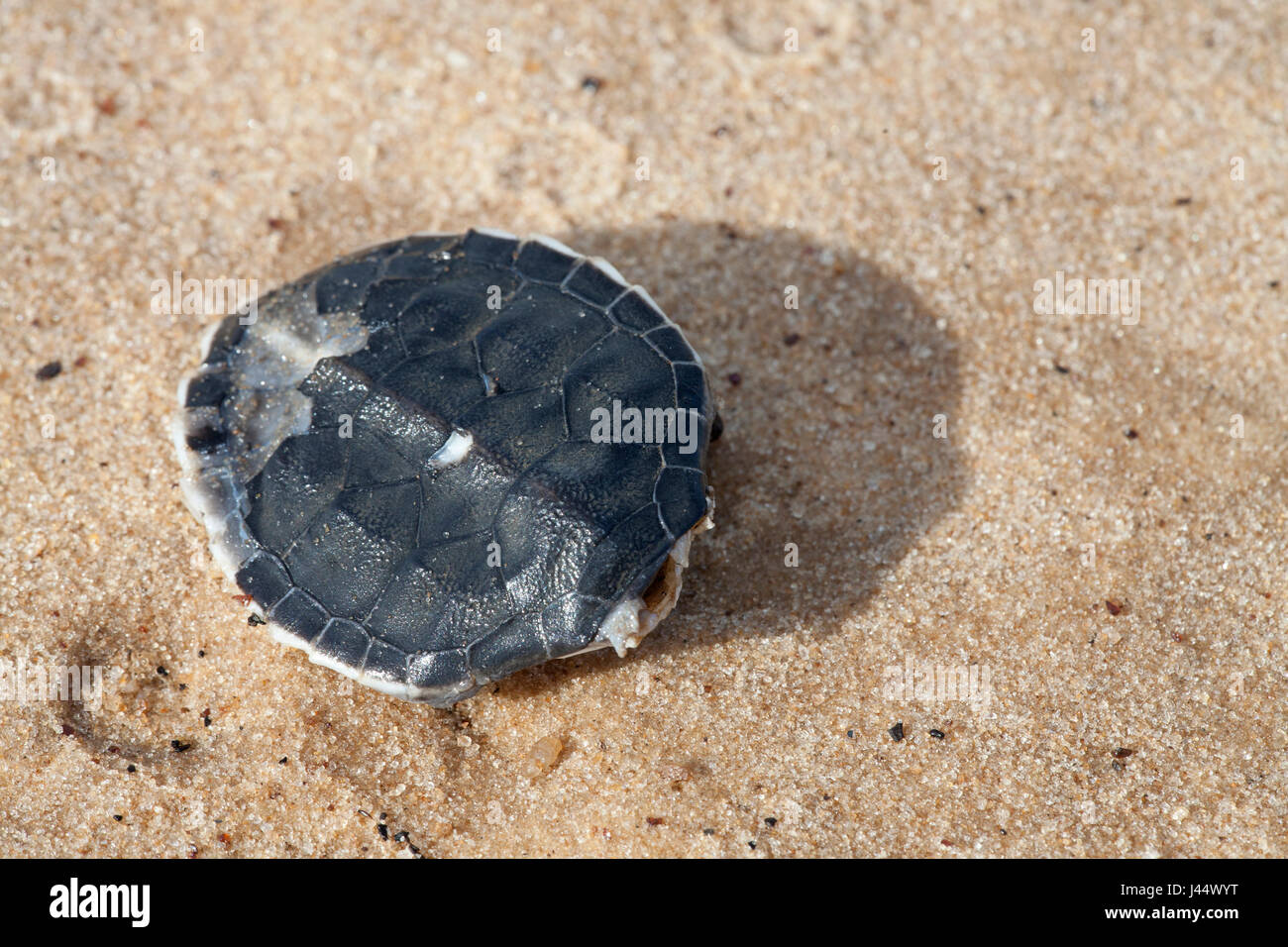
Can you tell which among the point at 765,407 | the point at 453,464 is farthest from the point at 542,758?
the point at 765,407

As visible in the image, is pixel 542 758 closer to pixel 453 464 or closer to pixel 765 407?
pixel 453 464

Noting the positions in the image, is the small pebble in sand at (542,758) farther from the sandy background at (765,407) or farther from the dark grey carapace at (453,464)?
the dark grey carapace at (453,464)

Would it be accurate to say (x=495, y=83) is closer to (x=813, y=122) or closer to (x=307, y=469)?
(x=813, y=122)

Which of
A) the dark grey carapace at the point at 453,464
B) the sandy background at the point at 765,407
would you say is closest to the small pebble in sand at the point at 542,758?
the sandy background at the point at 765,407

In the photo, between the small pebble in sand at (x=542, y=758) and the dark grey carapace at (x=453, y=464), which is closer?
the dark grey carapace at (x=453, y=464)
